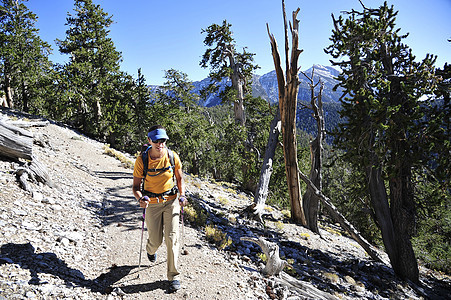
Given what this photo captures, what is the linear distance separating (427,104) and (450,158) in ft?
5.71

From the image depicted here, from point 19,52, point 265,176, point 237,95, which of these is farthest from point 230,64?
point 19,52

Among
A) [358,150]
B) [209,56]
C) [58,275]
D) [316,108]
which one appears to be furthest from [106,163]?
[358,150]

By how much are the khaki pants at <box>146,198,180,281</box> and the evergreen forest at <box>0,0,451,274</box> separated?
5.34m

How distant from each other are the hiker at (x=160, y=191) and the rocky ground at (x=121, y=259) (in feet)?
2.15

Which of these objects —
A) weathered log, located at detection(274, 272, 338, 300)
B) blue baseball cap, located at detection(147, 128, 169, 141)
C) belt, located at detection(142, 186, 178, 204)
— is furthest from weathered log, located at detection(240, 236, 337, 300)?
→ blue baseball cap, located at detection(147, 128, 169, 141)

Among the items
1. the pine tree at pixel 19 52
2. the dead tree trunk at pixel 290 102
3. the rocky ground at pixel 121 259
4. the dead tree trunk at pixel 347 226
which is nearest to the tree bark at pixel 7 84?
the pine tree at pixel 19 52

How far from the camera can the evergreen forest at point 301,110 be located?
6.65 m

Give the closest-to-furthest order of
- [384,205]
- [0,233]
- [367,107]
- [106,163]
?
1. [0,233]
2. [367,107]
3. [384,205]
4. [106,163]

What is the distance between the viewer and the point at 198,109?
2273cm

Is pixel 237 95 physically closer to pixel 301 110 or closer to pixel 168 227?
pixel 301 110

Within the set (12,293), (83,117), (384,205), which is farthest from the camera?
(83,117)

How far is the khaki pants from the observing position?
11.9 ft

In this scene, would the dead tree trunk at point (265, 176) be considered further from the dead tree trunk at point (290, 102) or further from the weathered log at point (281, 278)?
the weathered log at point (281, 278)

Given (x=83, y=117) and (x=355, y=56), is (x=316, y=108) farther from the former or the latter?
(x=83, y=117)
